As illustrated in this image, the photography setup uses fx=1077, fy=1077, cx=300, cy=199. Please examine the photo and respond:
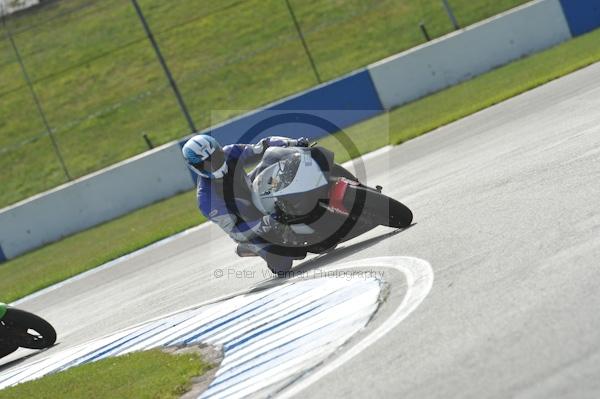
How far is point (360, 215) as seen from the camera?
973cm

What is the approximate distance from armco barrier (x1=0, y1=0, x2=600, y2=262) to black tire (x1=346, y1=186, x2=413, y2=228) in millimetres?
12650

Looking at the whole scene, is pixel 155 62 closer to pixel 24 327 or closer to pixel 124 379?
pixel 24 327

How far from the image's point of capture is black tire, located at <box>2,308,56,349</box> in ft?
36.7

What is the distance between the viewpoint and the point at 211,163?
1016cm

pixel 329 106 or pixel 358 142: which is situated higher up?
pixel 329 106

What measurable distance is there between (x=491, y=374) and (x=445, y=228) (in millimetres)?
3993

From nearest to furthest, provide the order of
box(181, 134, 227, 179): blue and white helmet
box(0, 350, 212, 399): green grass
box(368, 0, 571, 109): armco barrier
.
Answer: box(0, 350, 212, 399): green grass, box(181, 134, 227, 179): blue and white helmet, box(368, 0, 571, 109): armco barrier

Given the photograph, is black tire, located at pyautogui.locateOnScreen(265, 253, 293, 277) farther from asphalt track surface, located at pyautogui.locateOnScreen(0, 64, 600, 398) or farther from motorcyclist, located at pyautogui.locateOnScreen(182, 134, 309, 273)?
asphalt track surface, located at pyautogui.locateOnScreen(0, 64, 600, 398)

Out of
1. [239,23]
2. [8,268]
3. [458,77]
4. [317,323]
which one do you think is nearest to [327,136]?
[458,77]

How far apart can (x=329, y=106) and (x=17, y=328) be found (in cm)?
1410

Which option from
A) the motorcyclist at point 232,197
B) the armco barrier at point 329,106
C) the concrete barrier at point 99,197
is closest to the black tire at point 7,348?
the motorcyclist at point 232,197

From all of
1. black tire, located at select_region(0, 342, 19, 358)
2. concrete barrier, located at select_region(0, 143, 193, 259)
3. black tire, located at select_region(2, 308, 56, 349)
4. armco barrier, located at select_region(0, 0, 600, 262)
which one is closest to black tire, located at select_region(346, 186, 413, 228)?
black tire, located at select_region(2, 308, 56, 349)

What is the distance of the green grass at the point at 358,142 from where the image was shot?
60.0 feet

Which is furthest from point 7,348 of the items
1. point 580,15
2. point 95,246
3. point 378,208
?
point 580,15
